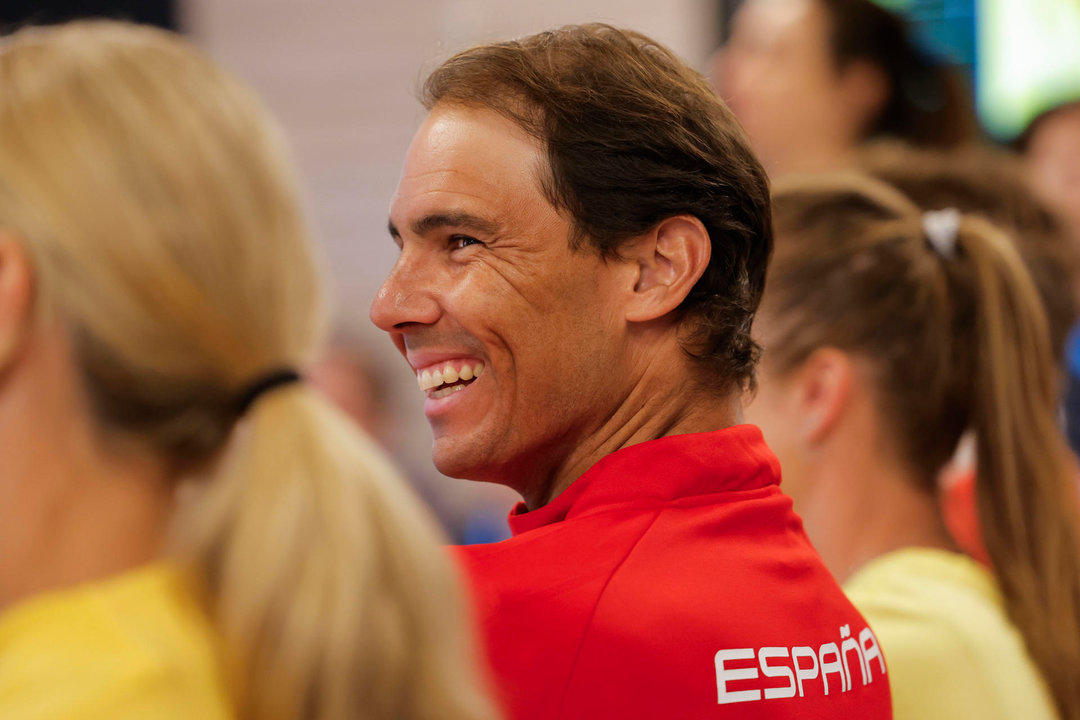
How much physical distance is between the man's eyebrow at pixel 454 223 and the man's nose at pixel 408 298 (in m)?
0.05

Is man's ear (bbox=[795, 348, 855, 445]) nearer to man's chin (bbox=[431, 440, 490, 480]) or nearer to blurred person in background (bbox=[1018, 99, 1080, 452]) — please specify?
man's chin (bbox=[431, 440, 490, 480])

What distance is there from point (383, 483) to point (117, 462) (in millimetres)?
214

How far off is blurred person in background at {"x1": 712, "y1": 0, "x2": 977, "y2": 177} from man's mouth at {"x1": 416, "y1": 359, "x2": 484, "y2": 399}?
2284 millimetres

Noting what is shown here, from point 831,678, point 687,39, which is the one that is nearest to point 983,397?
point 831,678

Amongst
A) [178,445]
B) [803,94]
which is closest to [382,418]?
[803,94]

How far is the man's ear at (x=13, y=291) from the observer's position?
3.37 ft

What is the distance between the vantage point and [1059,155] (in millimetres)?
4094

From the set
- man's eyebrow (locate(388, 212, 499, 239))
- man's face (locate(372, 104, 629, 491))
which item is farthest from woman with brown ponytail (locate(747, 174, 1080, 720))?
man's eyebrow (locate(388, 212, 499, 239))

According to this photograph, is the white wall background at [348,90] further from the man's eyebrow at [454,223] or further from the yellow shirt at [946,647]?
the man's eyebrow at [454,223]

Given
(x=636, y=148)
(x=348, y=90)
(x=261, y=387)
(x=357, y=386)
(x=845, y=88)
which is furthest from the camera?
(x=348, y=90)

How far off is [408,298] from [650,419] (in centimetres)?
34

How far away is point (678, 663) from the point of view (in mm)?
1336

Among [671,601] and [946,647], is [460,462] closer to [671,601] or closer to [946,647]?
[671,601]

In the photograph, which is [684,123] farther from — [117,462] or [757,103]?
[757,103]
